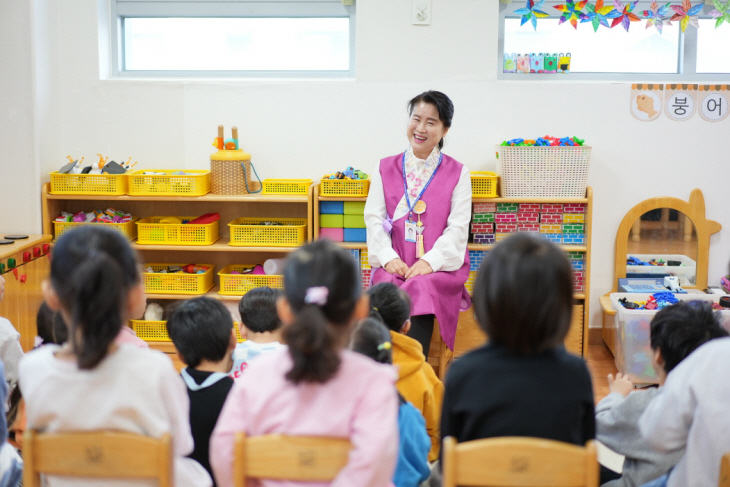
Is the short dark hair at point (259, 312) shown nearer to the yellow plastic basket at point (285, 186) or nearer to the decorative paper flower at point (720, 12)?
the yellow plastic basket at point (285, 186)

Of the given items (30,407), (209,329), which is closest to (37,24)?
(209,329)

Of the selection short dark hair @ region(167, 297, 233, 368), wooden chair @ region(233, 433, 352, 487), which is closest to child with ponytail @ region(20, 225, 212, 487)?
wooden chair @ region(233, 433, 352, 487)

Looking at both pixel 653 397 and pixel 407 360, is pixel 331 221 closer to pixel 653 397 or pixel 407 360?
pixel 407 360

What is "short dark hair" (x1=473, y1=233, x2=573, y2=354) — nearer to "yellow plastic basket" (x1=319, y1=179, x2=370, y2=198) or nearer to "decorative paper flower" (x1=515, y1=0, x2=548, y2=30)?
"yellow plastic basket" (x1=319, y1=179, x2=370, y2=198)

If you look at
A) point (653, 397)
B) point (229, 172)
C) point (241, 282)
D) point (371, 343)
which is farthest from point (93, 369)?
point (229, 172)

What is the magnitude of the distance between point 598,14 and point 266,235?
2.09 metres

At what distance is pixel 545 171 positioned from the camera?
3600mm

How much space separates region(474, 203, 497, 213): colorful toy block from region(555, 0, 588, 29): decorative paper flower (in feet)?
3.55

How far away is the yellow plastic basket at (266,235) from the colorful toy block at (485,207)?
88cm

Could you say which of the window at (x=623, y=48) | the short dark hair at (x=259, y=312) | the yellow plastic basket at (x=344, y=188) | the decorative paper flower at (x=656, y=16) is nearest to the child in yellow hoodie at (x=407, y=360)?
the short dark hair at (x=259, y=312)

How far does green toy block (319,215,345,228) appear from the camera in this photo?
372 centimetres

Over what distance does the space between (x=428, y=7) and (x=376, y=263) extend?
1.41 metres

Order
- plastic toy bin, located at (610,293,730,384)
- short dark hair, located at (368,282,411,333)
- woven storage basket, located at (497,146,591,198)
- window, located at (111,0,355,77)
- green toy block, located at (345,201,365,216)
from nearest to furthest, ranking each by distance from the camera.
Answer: short dark hair, located at (368,282,411,333) → plastic toy bin, located at (610,293,730,384) → woven storage basket, located at (497,146,591,198) → green toy block, located at (345,201,365,216) → window, located at (111,0,355,77)

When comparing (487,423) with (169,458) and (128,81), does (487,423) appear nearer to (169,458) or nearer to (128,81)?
(169,458)
